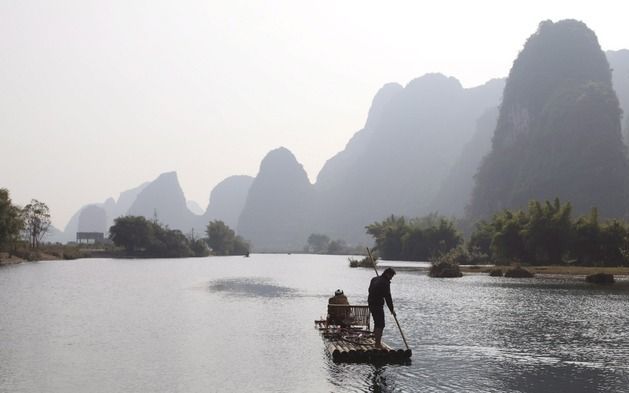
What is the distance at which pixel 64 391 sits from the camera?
2011 cm

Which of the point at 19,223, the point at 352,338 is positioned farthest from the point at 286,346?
the point at 19,223

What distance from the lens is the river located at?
2131cm

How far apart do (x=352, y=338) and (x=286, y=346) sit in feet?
10.5

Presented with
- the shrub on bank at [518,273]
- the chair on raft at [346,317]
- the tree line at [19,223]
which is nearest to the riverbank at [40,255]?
the tree line at [19,223]

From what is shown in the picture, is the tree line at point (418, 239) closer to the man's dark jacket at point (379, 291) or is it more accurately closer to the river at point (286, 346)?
the river at point (286, 346)

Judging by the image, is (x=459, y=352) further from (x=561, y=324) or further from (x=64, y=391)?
(x=64, y=391)

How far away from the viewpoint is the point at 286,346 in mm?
29094

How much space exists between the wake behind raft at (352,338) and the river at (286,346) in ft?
2.06

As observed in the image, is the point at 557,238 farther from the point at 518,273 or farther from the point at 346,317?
the point at 346,317

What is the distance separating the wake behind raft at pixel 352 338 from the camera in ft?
81.1

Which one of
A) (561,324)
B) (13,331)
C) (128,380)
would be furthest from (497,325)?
(13,331)

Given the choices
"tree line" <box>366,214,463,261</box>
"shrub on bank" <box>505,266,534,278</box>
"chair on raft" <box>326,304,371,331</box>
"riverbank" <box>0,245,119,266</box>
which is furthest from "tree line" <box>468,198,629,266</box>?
"riverbank" <box>0,245,119,266</box>

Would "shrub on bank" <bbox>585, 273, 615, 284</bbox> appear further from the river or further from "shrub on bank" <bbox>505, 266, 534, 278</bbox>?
the river

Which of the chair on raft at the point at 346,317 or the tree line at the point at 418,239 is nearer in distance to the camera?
the chair on raft at the point at 346,317
